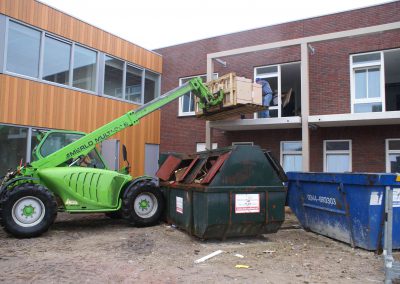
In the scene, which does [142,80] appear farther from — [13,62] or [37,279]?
[37,279]

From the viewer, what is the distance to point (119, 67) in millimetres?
16141

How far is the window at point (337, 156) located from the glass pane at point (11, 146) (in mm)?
10218

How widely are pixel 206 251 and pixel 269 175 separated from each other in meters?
2.02

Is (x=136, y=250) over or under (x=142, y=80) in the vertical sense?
under

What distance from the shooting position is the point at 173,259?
21.8ft

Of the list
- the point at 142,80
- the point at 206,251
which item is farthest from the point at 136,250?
the point at 142,80

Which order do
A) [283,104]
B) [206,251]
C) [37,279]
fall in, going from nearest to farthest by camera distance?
1. [37,279]
2. [206,251]
3. [283,104]

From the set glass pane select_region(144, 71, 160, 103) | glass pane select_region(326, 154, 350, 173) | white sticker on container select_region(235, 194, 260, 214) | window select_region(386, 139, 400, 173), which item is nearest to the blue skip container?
white sticker on container select_region(235, 194, 260, 214)

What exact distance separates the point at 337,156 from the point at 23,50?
11.1m

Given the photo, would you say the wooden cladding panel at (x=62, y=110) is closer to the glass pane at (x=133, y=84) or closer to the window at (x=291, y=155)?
the glass pane at (x=133, y=84)

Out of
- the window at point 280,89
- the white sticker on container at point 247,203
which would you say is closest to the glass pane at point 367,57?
the window at point 280,89

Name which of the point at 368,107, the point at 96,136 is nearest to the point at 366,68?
the point at 368,107

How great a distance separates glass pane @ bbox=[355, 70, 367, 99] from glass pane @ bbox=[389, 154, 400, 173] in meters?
2.23

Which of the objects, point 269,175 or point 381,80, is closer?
point 269,175
